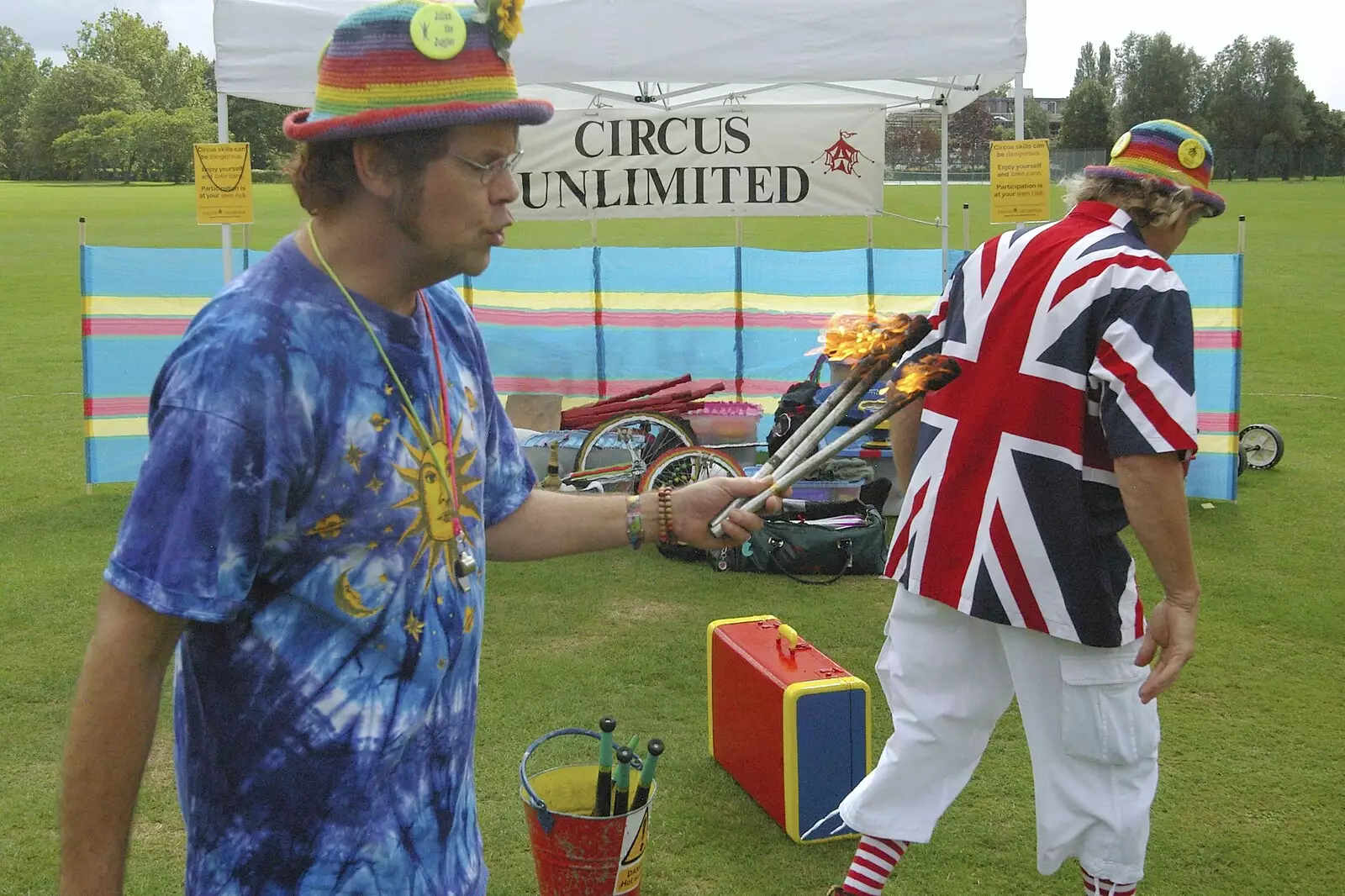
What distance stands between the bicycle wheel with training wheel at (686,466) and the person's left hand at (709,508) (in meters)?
5.02

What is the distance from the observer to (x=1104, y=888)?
3.24 meters

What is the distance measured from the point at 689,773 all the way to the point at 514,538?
2620mm

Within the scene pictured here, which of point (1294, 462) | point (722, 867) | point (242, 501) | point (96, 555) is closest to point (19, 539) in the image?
point (96, 555)

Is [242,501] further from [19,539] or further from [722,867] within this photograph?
[19,539]

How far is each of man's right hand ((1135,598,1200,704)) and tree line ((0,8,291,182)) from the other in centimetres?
6666

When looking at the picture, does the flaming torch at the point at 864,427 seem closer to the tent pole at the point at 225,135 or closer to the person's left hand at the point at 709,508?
the person's left hand at the point at 709,508

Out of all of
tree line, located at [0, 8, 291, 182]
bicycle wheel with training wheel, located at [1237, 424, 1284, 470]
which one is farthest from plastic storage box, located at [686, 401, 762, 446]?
tree line, located at [0, 8, 291, 182]

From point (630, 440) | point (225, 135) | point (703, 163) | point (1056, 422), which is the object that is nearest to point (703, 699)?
point (1056, 422)

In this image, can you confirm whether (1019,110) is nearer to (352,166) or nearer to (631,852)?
(631,852)

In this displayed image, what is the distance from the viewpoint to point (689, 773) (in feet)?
15.2

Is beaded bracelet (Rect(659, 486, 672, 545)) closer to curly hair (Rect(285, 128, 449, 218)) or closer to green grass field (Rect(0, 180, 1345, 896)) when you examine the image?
curly hair (Rect(285, 128, 449, 218))

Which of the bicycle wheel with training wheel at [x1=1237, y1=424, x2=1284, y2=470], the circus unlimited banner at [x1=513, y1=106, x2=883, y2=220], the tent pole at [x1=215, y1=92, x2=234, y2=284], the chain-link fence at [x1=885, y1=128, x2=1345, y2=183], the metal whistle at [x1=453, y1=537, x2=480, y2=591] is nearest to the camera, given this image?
the metal whistle at [x1=453, y1=537, x2=480, y2=591]

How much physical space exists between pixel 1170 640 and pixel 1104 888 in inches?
Result: 28.6

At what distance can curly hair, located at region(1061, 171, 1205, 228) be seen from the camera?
330 cm
